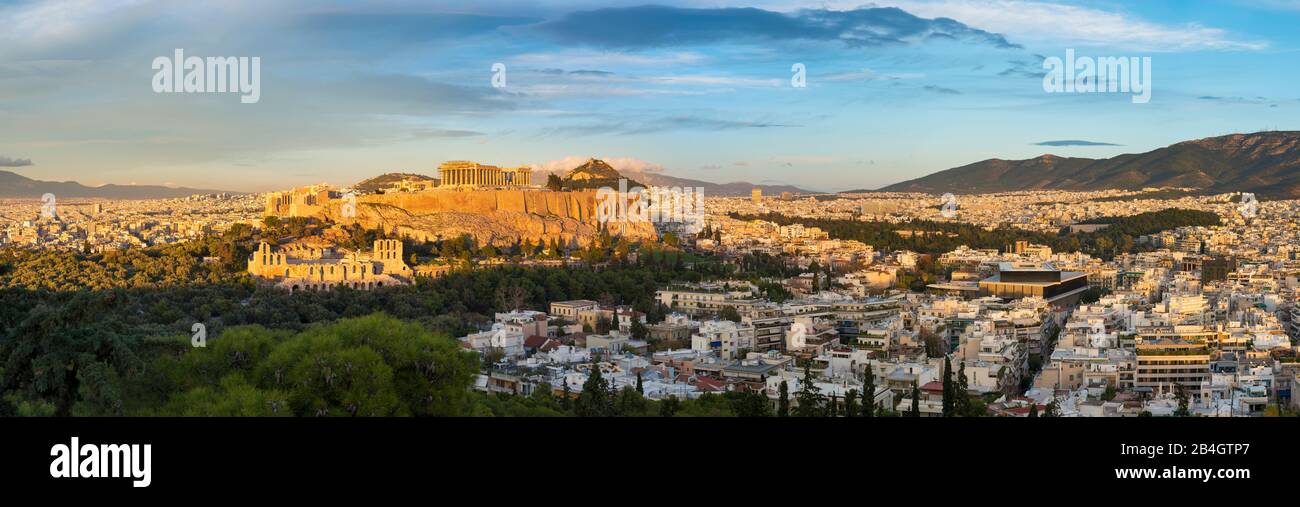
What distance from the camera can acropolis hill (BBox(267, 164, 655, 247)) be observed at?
3177cm

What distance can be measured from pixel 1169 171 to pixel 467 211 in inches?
1904

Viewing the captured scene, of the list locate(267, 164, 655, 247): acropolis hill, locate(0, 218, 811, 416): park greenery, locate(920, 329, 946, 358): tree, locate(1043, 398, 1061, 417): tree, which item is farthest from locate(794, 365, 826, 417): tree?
locate(267, 164, 655, 247): acropolis hill

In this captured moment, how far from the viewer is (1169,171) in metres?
67.9

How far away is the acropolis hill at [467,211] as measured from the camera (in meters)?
31.8

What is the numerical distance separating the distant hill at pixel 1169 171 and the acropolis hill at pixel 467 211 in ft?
114

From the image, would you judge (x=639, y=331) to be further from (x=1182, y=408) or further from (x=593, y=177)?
(x=593, y=177)

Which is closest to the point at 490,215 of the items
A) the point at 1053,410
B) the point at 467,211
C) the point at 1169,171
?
the point at 467,211

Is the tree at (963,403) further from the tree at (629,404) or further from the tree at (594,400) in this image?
the tree at (594,400)

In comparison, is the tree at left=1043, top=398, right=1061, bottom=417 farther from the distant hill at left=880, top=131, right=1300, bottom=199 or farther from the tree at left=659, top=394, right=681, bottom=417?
the distant hill at left=880, top=131, right=1300, bottom=199

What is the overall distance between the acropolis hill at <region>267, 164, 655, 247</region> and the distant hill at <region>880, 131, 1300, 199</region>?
114 feet

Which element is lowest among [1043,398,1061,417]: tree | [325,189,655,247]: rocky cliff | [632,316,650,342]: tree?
[632,316,650,342]: tree

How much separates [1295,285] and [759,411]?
2045cm
